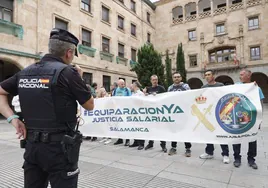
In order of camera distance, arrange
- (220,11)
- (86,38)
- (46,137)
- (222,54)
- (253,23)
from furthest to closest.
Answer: (222,54) < (220,11) < (253,23) < (86,38) < (46,137)

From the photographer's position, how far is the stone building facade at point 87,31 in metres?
12.5

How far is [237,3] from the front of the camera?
25281 mm

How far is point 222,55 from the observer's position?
2686cm

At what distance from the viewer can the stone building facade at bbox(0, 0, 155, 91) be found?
12547mm

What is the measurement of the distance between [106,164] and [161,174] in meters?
1.24

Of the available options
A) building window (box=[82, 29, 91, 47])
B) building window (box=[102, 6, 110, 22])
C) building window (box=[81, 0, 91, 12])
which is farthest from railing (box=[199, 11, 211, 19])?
building window (box=[82, 29, 91, 47])

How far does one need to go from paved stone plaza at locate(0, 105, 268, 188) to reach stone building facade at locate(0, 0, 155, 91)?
9.66m

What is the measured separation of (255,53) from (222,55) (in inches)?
149

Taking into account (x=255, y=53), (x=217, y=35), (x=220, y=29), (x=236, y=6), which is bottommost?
(x=255, y=53)

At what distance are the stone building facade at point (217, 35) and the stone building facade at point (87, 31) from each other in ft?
9.59

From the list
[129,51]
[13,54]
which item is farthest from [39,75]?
[129,51]

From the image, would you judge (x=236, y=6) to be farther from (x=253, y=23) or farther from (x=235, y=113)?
(x=235, y=113)

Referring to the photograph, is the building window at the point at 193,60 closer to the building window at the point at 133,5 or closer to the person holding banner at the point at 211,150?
the building window at the point at 133,5

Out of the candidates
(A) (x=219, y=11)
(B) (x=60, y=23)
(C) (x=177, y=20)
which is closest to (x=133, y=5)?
(C) (x=177, y=20)
